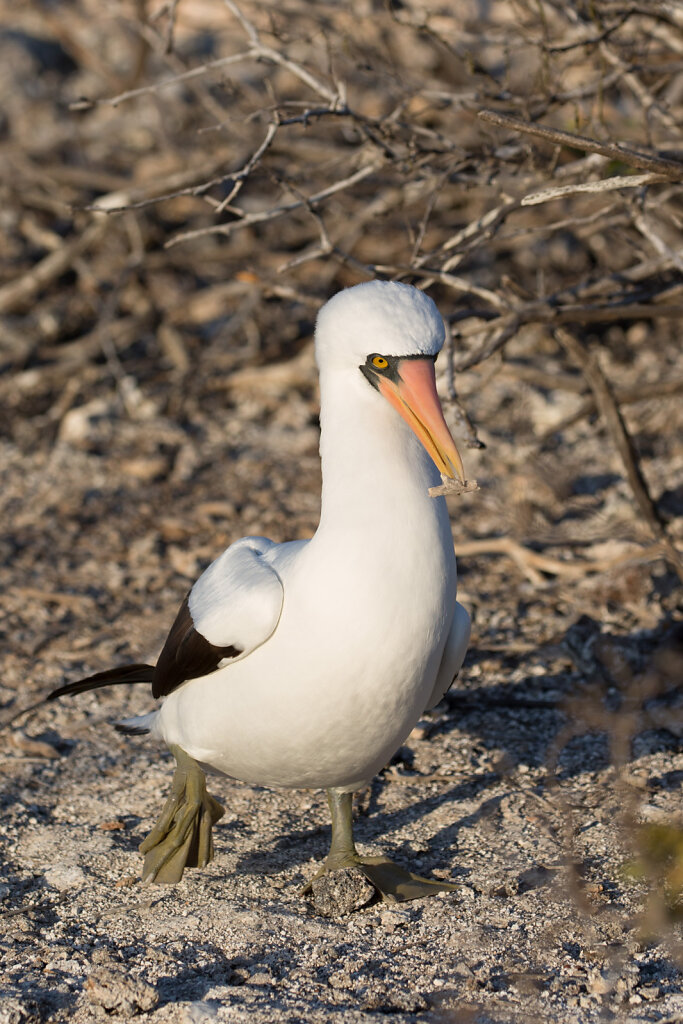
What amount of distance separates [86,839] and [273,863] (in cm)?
58

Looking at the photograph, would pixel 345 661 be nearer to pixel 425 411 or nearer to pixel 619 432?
pixel 425 411

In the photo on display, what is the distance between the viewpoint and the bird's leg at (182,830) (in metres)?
3.28

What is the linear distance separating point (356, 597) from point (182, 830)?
3.19ft

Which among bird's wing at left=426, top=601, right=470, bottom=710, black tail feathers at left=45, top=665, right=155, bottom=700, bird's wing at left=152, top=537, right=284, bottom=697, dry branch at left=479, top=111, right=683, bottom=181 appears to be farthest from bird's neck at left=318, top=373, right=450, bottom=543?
black tail feathers at left=45, top=665, right=155, bottom=700

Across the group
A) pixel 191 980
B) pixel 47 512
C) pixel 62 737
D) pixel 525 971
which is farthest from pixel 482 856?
pixel 47 512

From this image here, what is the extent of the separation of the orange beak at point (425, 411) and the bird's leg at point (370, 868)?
1116 mm

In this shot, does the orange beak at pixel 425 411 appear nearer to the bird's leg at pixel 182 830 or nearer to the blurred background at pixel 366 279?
the blurred background at pixel 366 279

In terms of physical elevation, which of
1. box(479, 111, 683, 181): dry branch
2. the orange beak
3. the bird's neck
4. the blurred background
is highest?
box(479, 111, 683, 181): dry branch

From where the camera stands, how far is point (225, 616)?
303 cm

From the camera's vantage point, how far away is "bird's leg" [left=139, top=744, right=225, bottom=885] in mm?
3275

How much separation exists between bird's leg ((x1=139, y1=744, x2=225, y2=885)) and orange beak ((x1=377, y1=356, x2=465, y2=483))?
1.27 meters

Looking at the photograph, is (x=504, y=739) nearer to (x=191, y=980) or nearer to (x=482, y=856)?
(x=482, y=856)

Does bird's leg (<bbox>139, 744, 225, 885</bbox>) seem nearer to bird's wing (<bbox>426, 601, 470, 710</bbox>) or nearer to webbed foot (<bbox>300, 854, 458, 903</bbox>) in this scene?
webbed foot (<bbox>300, 854, 458, 903</bbox>)

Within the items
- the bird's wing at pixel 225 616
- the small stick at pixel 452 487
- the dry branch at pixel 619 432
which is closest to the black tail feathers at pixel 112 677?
the bird's wing at pixel 225 616
